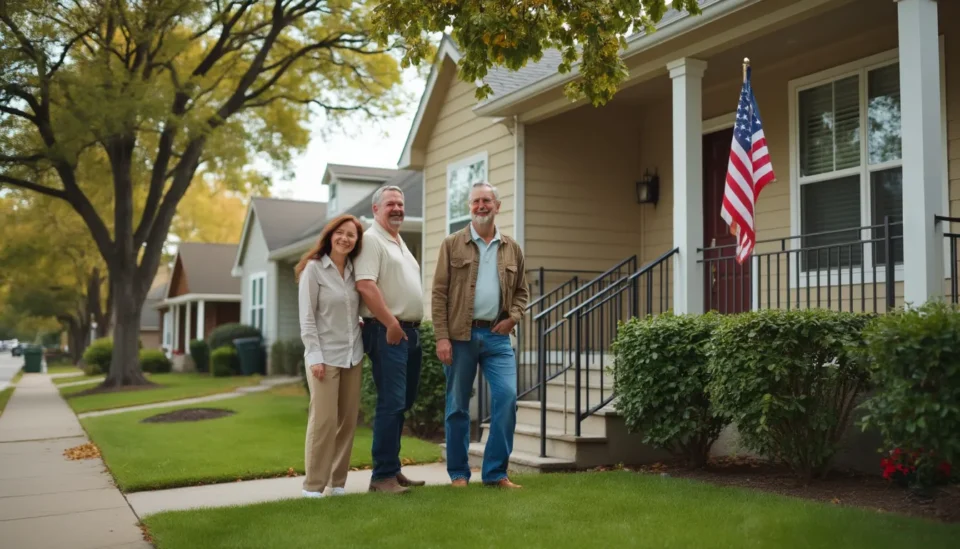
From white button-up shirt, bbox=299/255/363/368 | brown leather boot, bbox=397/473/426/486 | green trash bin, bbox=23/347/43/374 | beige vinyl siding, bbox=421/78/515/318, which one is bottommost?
green trash bin, bbox=23/347/43/374

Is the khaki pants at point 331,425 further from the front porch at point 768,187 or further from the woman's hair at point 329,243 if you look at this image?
the front porch at point 768,187

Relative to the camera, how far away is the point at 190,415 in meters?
13.0

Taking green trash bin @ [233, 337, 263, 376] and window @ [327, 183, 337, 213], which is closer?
window @ [327, 183, 337, 213]

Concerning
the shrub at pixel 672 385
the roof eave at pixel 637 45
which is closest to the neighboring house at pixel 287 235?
the roof eave at pixel 637 45

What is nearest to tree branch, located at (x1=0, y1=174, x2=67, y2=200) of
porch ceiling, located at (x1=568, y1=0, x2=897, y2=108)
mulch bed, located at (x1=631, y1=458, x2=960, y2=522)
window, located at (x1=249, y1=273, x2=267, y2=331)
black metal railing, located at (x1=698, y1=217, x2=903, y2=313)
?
window, located at (x1=249, y1=273, x2=267, y2=331)

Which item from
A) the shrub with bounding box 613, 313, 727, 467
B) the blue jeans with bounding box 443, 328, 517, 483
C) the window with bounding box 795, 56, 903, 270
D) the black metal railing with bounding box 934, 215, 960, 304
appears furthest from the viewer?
Answer: the window with bounding box 795, 56, 903, 270

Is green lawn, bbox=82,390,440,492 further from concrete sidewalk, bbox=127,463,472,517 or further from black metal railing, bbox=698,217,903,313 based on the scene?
black metal railing, bbox=698,217,903,313

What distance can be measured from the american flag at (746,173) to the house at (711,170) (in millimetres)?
302

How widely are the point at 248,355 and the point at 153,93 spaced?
9.73 m

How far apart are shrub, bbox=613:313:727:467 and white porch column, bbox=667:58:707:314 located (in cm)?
120

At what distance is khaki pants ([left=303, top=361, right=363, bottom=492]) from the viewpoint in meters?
5.81

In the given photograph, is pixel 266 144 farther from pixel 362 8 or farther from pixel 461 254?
pixel 461 254

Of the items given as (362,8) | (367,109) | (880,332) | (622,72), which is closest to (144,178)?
(367,109)

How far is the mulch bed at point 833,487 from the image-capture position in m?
5.09
